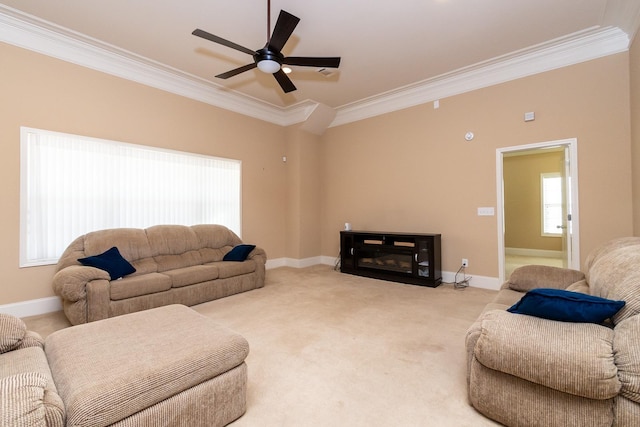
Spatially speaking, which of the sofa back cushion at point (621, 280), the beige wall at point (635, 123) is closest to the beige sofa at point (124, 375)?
the sofa back cushion at point (621, 280)

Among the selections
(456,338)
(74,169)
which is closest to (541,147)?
(456,338)

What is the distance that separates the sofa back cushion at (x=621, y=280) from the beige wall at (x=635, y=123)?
1.96 metres

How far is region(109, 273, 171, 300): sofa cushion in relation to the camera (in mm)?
3178

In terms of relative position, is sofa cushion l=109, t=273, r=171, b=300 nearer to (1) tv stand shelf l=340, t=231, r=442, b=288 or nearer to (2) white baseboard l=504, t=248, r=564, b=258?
(1) tv stand shelf l=340, t=231, r=442, b=288

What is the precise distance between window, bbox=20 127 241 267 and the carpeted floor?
108 centimetres

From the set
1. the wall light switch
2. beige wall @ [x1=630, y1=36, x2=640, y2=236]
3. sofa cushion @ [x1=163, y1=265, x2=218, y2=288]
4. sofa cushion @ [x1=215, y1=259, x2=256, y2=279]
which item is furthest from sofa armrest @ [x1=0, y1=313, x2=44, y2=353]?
beige wall @ [x1=630, y1=36, x2=640, y2=236]

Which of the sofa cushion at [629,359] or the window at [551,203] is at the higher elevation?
the window at [551,203]

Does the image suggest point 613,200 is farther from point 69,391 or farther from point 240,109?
point 240,109

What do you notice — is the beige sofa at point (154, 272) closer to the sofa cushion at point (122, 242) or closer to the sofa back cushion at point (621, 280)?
the sofa cushion at point (122, 242)

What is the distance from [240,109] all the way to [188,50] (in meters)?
1.73

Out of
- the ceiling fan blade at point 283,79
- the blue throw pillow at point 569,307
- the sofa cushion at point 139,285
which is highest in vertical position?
the ceiling fan blade at point 283,79

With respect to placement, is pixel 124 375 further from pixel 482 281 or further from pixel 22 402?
pixel 482 281

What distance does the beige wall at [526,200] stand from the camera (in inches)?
296

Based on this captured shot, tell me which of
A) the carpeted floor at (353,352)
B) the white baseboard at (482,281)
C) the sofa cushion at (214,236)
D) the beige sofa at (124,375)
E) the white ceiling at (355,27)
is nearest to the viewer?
the beige sofa at (124,375)
